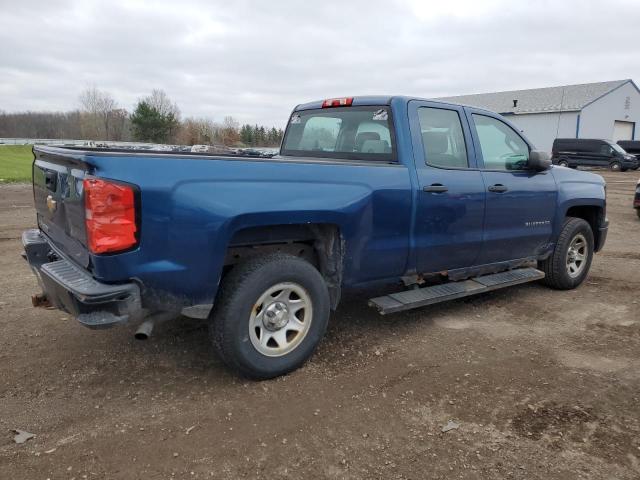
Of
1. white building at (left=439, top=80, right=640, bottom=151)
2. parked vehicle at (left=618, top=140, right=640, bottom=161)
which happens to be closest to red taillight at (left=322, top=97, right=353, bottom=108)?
parked vehicle at (left=618, top=140, right=640, bottom=161)

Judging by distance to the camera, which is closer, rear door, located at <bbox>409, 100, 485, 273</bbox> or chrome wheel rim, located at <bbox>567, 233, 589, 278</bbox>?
rear door, located at <bbox>409, 100, 485, 273</bbox>

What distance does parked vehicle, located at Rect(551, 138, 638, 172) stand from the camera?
30.3 metres

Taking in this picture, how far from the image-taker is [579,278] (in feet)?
19.2

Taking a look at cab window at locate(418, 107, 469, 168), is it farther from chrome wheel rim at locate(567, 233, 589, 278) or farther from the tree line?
the tree line

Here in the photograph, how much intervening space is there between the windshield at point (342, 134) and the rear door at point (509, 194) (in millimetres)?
966

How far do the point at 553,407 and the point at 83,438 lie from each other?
2754mm

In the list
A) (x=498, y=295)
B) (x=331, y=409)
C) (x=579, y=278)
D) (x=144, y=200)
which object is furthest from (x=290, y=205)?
(x=579, y=278)

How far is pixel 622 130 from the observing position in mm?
44812

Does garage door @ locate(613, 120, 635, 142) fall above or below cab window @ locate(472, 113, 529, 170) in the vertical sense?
above

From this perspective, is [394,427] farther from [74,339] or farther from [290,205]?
[74,339]

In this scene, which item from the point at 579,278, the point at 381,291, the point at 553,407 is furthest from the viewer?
the point at 579,278

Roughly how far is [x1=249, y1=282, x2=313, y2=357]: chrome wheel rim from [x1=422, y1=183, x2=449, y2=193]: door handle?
1.30m

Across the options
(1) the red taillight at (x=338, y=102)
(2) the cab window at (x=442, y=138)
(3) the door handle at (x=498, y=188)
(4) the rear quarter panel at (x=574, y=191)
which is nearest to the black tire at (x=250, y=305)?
(2) the cab window at (x=442, y=138)

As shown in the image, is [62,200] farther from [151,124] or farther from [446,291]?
[151,124]
